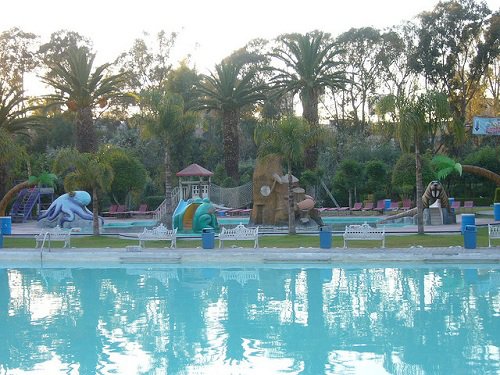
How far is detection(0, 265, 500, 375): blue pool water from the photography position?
8891 millimetres

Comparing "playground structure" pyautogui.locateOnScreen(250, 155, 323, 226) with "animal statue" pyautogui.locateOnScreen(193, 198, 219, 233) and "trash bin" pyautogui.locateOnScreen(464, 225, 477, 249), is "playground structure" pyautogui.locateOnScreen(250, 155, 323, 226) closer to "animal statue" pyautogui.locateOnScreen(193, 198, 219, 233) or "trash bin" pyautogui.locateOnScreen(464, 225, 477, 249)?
"animal statue" pyautogui.locateOnScreen(193, 198, 219, 233)

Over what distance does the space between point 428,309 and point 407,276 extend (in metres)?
4.00

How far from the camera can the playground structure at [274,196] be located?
28859mm

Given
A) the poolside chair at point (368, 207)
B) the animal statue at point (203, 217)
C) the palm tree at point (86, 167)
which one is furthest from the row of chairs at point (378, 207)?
the palm tree at point (86, 167)

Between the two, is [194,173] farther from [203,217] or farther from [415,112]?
[415,112]

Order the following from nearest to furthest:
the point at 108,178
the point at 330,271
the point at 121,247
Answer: the point at 330,271
the point at 121,247
the point at 108,178

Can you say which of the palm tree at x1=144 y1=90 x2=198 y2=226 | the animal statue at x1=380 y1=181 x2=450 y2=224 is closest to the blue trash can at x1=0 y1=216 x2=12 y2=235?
the palm tree at x1=144 y1=90 x2=198 y2=226

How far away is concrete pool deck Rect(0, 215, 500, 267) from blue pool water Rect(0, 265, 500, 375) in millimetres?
891

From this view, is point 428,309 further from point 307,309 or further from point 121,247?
point 121,247

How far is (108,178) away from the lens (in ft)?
84.8

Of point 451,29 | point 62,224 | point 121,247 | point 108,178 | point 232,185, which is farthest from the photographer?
point 451,29

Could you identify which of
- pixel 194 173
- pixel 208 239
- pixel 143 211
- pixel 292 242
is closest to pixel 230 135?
pixel 143 211

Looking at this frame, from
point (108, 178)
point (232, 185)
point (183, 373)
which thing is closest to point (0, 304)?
point (183, 373)

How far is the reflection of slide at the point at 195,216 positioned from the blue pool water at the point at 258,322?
9.57 metres
